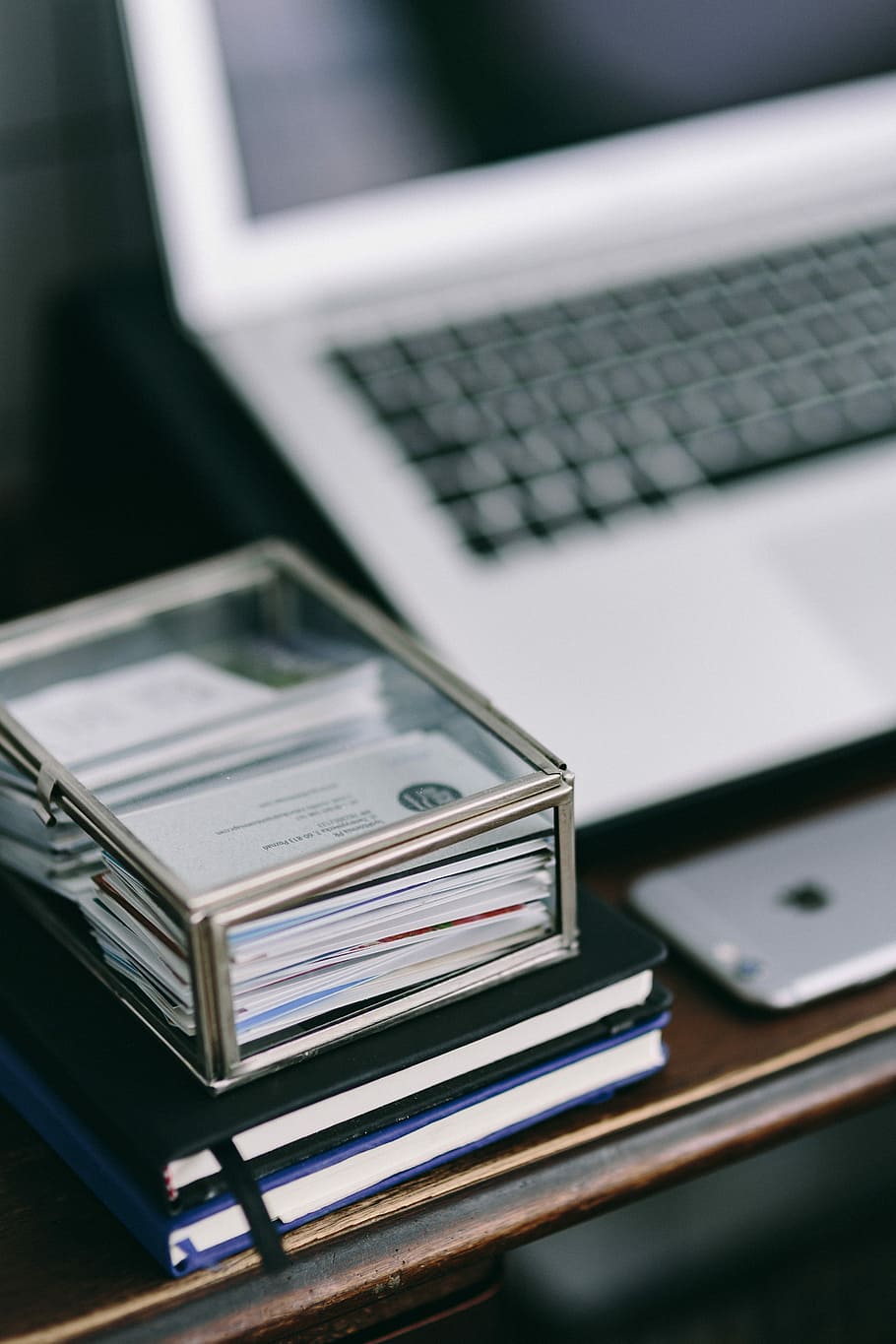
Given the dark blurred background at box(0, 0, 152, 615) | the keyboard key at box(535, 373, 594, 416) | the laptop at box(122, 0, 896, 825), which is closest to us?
the laptop at box(122, 0, 896, 825)

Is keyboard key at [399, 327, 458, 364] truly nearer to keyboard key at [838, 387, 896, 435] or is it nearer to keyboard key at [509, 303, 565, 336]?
keyboard key at [509, 303, 565, 336]

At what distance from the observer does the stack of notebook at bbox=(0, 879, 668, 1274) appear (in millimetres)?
395

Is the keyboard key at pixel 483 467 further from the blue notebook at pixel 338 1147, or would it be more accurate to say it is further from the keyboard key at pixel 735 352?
the blue notebook at pixel 338 1147

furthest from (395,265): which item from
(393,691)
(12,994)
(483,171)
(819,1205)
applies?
(819,1205)

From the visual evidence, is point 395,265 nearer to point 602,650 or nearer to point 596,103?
point 596,103

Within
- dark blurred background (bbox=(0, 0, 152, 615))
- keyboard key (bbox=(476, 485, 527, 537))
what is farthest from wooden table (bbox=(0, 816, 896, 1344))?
dark blurred background (bbox=(0, 0, 152, 615))

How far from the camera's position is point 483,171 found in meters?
0.73

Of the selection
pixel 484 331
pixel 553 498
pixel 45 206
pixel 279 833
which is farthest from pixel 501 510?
pixel 45 206

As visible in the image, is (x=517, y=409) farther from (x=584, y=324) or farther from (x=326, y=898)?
(x=326, y=898)

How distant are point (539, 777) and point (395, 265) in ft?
1.23

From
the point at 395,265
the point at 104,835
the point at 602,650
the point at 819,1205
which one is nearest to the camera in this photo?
the point at 104,835

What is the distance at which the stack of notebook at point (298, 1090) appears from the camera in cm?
40

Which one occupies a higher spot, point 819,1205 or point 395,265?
point 395,265

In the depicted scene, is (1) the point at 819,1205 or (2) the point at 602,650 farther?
(1) the point at 819,1205
